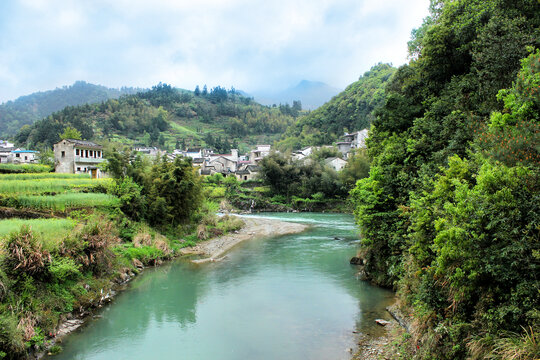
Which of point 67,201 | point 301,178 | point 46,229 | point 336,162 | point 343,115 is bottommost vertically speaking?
point 46,229

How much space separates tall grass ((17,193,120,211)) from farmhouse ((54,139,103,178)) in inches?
492

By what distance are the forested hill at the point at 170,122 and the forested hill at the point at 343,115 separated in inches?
809

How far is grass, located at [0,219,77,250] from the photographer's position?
438 inches

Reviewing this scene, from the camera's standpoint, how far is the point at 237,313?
11875 millimetres

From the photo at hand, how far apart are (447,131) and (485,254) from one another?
21.8ft

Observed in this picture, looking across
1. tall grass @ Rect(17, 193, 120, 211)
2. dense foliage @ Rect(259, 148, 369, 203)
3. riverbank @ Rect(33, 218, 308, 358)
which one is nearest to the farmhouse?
tall grass @ Rect(17, 193, 120, 211)

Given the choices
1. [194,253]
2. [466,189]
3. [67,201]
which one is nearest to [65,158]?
[67,201]

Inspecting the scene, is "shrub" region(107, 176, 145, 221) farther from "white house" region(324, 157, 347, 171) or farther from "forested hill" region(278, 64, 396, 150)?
"forested hill" region(278, 64, 396, 150)

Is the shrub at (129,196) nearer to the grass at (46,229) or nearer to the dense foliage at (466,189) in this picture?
the grass at (46,229)

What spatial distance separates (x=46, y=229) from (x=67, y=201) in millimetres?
4775

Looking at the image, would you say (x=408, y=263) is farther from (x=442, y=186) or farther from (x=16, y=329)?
(x=16, y=329)

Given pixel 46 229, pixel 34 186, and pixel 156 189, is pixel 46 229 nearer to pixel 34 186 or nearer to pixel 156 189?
pixel 34 186

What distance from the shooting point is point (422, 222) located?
891 centimetres

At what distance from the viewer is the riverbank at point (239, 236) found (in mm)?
20688
